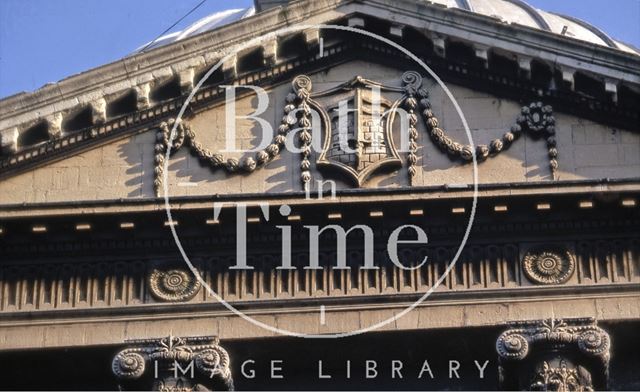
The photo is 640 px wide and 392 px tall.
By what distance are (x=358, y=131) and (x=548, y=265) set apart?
3284mm

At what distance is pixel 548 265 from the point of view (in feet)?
97.9

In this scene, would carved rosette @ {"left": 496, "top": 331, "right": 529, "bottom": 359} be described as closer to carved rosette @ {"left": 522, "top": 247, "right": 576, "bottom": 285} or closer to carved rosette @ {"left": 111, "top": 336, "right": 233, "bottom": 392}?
carved rosette @ {"left": 522, "top": 247, "right": 576, "bottom": 285}

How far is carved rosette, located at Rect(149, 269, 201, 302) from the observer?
30125mm

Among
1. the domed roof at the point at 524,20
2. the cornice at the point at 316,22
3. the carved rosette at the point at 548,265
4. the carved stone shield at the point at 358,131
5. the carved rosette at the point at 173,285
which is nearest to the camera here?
the carved rosette at the point at 548,265

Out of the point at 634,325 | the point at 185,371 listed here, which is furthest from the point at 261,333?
the point at 634,325

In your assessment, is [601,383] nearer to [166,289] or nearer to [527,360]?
[527,360]

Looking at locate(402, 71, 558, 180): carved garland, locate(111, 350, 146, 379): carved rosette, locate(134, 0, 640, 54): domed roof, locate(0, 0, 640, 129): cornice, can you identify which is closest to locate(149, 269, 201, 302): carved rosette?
locate(111, 350, 146, 379): carved rosette

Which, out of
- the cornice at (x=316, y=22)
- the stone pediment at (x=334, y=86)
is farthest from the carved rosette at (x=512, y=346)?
the cornice at (x=316, y=22)

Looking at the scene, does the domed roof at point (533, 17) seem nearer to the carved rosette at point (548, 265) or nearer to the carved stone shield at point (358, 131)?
the carved stone shield at point (358, 131)

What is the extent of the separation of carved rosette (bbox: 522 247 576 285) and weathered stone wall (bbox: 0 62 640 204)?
1060 millimetres

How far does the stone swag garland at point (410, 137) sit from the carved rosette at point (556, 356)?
2388 millimetres

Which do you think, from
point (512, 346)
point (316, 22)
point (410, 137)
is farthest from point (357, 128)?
point (512, 346)

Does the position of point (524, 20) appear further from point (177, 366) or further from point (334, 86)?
point (177, 366)

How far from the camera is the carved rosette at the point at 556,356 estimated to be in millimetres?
28906
